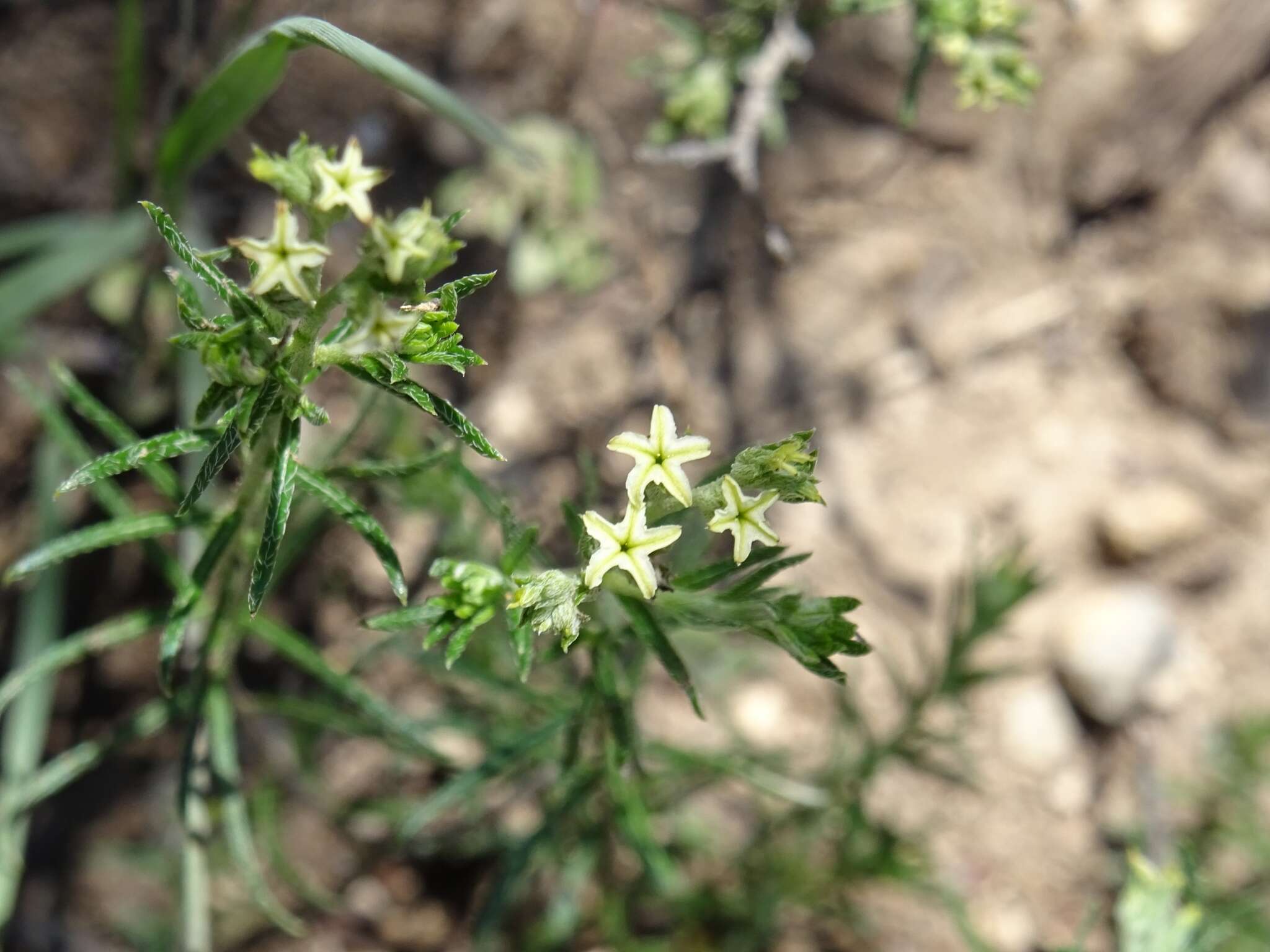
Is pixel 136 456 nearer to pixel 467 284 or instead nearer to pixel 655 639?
pixel 467 284

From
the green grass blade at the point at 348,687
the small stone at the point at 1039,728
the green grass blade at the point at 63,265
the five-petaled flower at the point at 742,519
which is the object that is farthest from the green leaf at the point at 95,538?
the small stone at the point at 1039,728

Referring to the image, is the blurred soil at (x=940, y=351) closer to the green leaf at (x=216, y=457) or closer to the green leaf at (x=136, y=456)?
the green leaf at (x=136, y=456)

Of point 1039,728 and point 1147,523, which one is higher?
point 1147,523

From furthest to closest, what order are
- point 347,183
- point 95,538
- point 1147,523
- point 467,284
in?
point 1147,523 < point 95,538 < point 467,284 < point 347,183

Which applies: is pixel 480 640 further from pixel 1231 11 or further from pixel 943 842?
pixel 1231 11

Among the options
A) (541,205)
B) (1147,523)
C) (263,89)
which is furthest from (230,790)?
(1147,523)

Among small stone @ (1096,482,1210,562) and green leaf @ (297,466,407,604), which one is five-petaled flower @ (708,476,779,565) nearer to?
green leaf @ (297,466,407,604)

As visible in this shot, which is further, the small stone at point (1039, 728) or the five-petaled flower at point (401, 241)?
the small stone at point (1039, 728)
